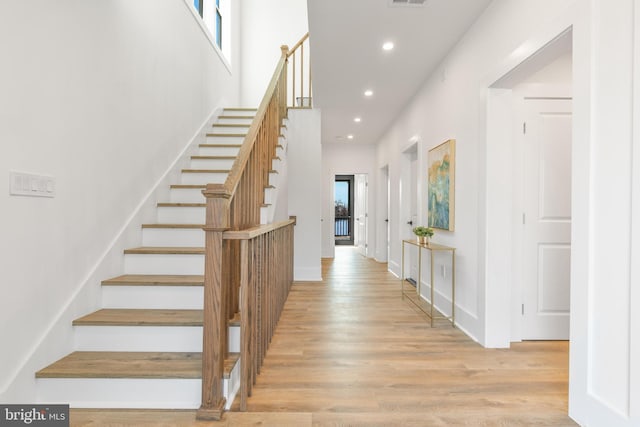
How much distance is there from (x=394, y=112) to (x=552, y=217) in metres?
3.27

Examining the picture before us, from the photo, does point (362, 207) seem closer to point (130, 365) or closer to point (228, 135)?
point (228, 135)

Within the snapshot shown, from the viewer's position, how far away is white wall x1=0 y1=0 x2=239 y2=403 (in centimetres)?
172

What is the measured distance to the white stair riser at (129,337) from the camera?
6.95 ft

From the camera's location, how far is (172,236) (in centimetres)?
303

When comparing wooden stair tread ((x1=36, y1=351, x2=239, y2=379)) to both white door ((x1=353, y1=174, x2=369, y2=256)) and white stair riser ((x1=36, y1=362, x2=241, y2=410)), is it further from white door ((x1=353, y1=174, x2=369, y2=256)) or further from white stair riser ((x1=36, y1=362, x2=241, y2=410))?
white door ((x1=353, y1=174, x2=369, y2=256))

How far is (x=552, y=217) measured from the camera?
298cm

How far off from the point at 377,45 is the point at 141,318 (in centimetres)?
307

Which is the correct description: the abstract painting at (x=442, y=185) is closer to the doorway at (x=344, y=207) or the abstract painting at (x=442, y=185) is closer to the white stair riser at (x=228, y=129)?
the white stair riser at (x=228, y=129)

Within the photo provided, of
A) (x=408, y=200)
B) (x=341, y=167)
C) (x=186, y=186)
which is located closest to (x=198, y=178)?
(x=186, y=186)

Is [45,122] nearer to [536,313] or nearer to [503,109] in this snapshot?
[503,109]

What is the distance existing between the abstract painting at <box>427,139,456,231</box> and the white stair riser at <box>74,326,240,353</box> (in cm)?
248

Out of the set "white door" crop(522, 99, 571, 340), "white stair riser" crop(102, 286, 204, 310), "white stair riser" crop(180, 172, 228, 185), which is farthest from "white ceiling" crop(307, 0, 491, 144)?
"white stair riser" crop(102, 286, 204, 310)

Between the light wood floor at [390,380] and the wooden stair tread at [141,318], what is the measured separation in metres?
0.47

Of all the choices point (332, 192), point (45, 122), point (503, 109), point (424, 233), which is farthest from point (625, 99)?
point (332, 192)
